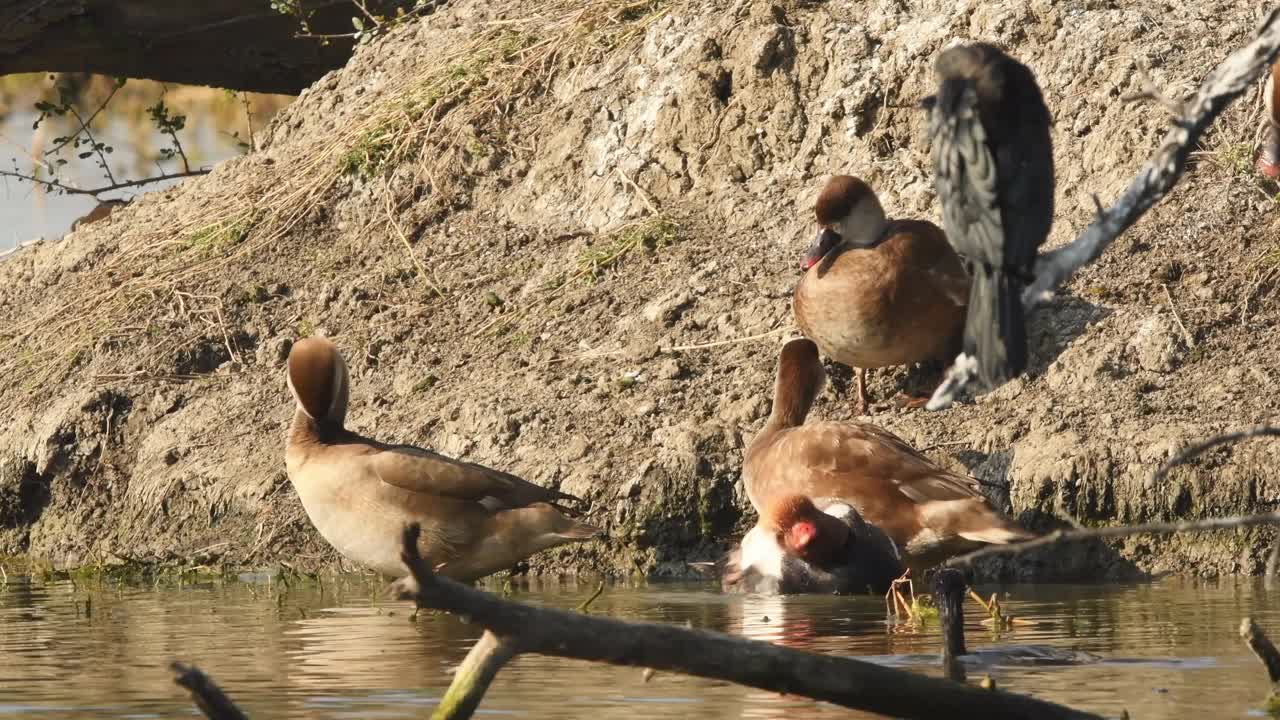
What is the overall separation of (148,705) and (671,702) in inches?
53.2

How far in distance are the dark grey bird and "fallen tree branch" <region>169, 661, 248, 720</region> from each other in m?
2.05

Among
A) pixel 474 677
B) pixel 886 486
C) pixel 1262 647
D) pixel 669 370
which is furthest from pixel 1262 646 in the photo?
pixel 669 370

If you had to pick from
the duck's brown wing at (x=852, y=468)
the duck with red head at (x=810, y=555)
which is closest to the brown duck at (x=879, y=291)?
the duck's brown wing at (x=852, y=468)

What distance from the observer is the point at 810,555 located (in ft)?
25.5

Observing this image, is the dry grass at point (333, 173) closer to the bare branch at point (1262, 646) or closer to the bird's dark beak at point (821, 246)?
the bird's dark beak at point (821, 246)

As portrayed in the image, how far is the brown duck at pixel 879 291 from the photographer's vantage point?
8.95 meters

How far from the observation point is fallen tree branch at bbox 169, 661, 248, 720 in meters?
3.48

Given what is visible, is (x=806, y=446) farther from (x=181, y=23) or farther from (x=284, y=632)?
(x=181, y=23)

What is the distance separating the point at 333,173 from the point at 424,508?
17.6 feet

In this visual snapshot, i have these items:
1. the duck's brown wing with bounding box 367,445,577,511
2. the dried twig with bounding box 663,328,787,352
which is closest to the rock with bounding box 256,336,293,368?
the dried twig with bounding box 663,328,787,352

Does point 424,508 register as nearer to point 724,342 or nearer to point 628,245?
point 724,342

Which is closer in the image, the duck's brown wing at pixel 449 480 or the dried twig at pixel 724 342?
the duck's brown wing at pixel 449 480

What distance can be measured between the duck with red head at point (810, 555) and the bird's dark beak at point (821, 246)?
5.36ft

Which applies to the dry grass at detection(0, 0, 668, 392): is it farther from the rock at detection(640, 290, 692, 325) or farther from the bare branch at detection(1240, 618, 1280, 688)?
the bare branch at detection(1240, 618, 1280, 688)
